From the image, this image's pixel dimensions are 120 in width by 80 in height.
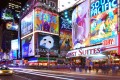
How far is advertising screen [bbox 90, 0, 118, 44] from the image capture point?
55.8m

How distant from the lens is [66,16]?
12050 cm

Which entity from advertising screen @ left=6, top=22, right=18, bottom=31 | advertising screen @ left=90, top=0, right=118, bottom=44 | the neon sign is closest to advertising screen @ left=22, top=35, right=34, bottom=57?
advertising screen @ left=6, top=22, right=18, bottom=31

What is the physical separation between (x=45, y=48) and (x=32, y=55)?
6.05 m

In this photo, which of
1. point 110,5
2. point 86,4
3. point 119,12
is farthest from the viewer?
point 86,4

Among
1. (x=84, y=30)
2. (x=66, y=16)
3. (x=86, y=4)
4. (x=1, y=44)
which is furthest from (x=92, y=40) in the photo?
(x=1, y=44)

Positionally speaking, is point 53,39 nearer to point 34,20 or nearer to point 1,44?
point 34,20

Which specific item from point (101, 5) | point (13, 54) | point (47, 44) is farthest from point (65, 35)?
point (101, 5)

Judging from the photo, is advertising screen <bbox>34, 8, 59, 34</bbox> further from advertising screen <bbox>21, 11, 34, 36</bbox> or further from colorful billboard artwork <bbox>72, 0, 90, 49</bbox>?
colorful billboard artwork <bbox>72, 0, 90, 49</bbox>

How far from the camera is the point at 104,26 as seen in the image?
58.9 metres

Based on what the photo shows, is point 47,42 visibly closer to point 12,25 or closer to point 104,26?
point 12,25

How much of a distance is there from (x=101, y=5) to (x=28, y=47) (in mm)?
58414

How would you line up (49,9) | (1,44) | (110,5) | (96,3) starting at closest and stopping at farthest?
(110,5)
(96,3)
(49,9)
(1,44)

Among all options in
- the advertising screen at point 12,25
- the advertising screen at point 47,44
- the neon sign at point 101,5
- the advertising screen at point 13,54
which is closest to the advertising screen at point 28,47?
the advertising screen at point 47,44

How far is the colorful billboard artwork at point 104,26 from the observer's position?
55.6 meters
